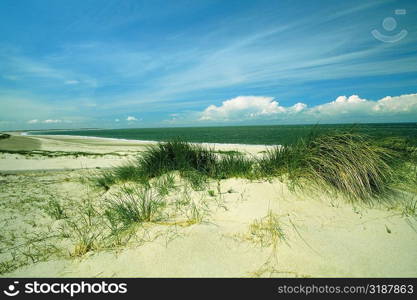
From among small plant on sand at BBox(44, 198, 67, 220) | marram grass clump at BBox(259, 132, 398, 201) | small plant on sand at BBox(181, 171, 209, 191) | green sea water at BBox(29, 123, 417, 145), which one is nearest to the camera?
marram grass clump at BBox(259, 132, 398, 201)

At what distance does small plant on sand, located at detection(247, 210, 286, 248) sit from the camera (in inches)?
97.8

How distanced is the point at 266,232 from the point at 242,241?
31 cm

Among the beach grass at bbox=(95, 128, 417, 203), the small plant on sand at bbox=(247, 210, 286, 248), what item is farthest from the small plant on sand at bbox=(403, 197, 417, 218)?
the small plant on sand at bbox=(247, 210, 286, 248)

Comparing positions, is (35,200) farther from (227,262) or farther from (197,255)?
(227,262)

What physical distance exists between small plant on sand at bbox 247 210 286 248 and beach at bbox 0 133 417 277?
0.01m

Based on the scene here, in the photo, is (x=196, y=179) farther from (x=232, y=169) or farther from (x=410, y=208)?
(x=410, y=208)

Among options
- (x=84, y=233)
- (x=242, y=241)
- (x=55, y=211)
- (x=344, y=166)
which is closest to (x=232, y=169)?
(x=344, y=166)

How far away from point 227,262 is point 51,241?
224cm

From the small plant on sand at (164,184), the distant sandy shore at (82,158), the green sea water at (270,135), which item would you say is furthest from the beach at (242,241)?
the distant sandy shore at (82,158)

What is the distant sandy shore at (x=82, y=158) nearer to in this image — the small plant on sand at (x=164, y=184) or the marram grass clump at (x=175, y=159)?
the marram grass clump at (x=175, y=159)

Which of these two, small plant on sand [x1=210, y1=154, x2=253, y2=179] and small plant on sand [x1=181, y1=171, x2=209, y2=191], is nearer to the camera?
small plant on sand [x1=181, y1=171, x2=209, y2=191]

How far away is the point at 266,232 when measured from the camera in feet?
8.62

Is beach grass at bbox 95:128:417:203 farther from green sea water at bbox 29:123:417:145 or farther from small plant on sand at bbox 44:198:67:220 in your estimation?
small plant on sand at bbox 44:198:67:220

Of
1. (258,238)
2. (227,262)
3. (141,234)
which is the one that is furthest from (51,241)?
(258,238)
